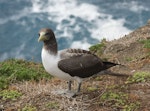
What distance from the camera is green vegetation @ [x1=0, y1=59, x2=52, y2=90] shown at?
20.1 meters

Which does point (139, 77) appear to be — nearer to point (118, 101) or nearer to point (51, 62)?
point (118, 101)

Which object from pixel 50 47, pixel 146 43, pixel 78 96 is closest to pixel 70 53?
pixel 50 47

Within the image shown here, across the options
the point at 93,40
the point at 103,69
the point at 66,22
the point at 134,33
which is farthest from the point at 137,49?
the point at 66,22

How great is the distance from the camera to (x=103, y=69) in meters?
17.5

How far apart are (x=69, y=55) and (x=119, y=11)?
73084 mm

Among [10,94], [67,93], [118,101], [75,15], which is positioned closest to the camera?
[118,101]

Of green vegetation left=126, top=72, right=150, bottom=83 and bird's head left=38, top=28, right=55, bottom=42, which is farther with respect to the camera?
green vegetation left=126, top=72, right=150, bottom=83

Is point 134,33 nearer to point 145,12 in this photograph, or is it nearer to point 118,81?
point 118,81

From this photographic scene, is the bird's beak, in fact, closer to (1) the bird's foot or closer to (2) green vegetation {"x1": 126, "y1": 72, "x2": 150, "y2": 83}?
(1) the bird's foot

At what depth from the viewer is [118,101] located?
55.7 ft

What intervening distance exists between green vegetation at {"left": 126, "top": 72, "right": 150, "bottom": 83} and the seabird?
1752mm

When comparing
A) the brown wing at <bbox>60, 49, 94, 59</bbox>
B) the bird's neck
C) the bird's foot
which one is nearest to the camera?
the bird's neck

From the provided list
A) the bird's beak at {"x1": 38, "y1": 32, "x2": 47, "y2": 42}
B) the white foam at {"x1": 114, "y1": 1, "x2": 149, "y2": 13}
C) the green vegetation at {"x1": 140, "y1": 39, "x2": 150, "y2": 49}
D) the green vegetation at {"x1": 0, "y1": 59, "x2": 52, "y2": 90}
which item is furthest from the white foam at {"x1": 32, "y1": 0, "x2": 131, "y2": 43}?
the bird's beak at {"x1": 38, "y1": 32, "x2": 47, "y2": 42}

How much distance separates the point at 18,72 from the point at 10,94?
11.7ft
